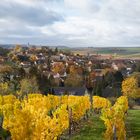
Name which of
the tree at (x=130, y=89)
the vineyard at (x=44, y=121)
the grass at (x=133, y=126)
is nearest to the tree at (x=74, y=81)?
the tree at (x=130, y=89)

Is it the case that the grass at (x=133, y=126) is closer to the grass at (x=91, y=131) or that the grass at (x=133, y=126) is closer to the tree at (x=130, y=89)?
the grass at (x=91, y=131)

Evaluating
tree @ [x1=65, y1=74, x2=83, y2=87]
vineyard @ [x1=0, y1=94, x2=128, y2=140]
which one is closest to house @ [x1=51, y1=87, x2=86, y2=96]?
tree @ [x1=65, y1=74, x2=83, y2=87]

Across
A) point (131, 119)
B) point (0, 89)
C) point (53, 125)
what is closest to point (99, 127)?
point (131, 119)

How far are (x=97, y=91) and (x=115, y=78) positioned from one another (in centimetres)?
2182

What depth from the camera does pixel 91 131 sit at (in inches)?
2464

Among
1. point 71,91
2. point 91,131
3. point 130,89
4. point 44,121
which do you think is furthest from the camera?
point 71,91

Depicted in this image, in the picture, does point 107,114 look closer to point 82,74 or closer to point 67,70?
point 82,74

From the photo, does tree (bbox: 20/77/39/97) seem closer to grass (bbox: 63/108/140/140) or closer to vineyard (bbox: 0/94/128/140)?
grass (bbox: 63/108/140/140)

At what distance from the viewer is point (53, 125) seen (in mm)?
37562

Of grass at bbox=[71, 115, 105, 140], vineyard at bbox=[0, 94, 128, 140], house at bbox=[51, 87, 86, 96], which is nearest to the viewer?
vineyard at bbox=[0, 94, 128, 140]

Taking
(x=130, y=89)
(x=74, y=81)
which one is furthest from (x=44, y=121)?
(x=74, y=81)

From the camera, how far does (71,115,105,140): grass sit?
57.0 m

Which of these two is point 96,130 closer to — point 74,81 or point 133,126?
point 133,126

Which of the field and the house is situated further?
the house
